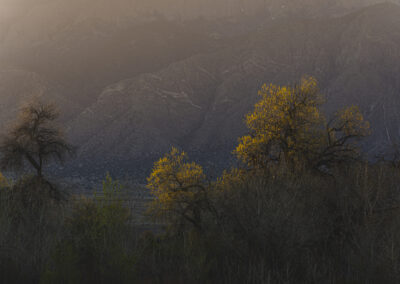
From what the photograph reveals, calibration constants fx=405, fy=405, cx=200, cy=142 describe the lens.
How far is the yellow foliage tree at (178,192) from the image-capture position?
16.4 m

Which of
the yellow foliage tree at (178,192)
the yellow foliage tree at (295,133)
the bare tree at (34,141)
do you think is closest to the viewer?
the yellow foliage tree at (178,192)

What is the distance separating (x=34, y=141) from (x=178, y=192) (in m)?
9.02

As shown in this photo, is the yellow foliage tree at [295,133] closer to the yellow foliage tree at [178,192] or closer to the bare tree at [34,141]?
the yellow foliage tree at [178,192]

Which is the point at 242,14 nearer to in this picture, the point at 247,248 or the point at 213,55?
the point at 213,55

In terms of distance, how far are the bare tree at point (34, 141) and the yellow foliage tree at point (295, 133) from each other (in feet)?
32.7

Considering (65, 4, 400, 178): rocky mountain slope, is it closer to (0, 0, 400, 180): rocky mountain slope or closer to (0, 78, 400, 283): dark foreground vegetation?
(0, 0, 400, 180): rocky mountain slope

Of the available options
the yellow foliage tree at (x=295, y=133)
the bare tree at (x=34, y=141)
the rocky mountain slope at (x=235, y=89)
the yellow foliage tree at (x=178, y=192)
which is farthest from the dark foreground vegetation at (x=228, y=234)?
the rocky mountain slope at (x=235, y=89)

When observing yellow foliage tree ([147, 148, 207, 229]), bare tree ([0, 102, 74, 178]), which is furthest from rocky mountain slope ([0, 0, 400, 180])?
yellow foliage tree ([147, 148, 207, 229])

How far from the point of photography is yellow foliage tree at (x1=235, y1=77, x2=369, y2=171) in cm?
2000

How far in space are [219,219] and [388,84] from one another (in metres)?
73.5

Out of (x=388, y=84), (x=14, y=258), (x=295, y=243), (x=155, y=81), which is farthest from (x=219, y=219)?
(x=155, y=81)

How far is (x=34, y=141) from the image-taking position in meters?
21.6

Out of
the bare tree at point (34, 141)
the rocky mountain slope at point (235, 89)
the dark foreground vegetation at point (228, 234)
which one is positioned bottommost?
the dark foreground vegetation at point (228, 234)

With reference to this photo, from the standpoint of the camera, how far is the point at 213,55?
107438 millimetres
